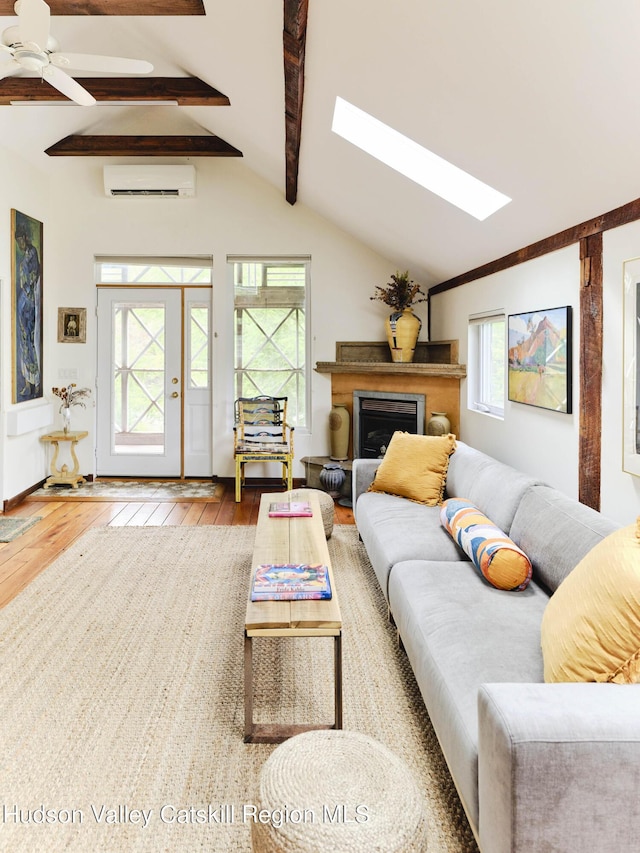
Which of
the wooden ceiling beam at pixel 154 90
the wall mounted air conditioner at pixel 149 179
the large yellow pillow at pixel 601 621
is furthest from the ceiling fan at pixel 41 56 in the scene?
the large yellow pillow at pixel 601 621

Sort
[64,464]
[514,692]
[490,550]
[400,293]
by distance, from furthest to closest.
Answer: [64,464] → [400,293] → [490,550] → [514,692]

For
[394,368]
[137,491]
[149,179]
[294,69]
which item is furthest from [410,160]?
[137,491]

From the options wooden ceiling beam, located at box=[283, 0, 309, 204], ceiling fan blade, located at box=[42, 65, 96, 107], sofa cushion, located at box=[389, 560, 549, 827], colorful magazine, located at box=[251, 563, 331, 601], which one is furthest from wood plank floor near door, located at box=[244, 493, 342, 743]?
ceiling fan blade, located at box=[42, 65, 96, 107]

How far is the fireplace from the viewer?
17.4 feet

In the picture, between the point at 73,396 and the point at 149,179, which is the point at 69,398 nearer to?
the point at 73,396

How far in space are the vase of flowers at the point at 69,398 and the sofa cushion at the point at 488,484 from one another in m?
3.74

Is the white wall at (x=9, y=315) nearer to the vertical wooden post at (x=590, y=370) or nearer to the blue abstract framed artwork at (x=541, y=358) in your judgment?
the blue abstract framed artwork at (x=541, y=358)

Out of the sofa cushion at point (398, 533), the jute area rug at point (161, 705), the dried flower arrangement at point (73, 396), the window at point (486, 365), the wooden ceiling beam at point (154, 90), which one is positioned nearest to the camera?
the jute area rug at point (161, 705)

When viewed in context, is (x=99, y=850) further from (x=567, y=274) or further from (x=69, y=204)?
(x=69, y=204)

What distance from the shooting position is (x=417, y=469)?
3.62 metres

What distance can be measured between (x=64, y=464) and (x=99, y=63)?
151 inches

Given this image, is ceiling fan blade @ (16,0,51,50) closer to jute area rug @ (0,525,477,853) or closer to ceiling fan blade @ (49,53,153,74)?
ceiling fan blade @ (49,53,153,74)

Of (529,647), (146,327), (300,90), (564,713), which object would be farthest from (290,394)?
(564,713)

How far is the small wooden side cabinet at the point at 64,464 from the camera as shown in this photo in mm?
5480
